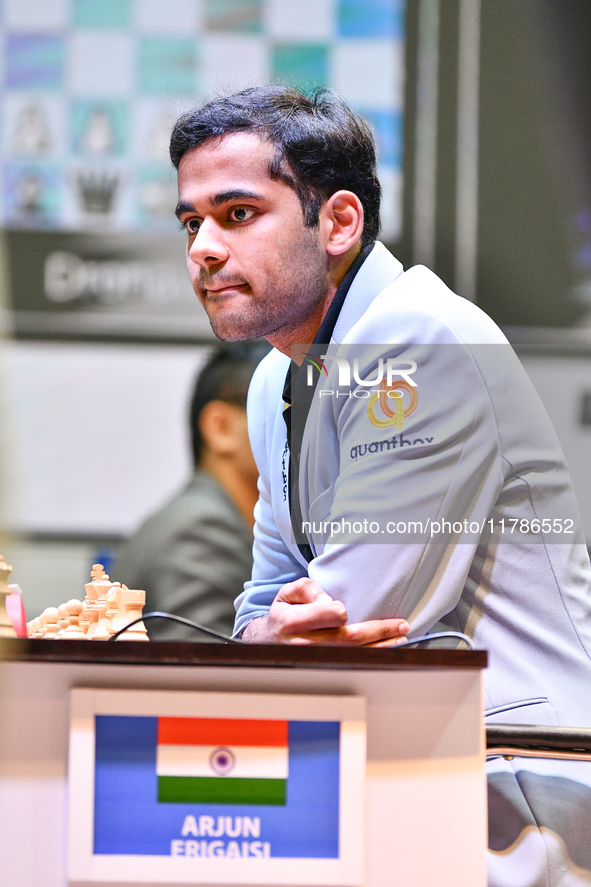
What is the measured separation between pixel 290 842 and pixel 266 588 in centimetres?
65

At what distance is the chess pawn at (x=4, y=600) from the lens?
1103 mm

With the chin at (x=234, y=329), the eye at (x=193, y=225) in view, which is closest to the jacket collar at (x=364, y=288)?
the chin at (x=234, y=329)

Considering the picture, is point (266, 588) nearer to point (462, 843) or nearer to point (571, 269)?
point (462, 843)

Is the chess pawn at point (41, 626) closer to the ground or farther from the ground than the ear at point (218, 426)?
closer to the ground

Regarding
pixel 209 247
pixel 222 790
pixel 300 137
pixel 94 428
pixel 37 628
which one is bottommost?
pixel 222 790

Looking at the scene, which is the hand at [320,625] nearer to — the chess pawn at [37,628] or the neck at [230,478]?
the chess pawn at [37,628]

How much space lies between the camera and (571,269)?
2.43 m

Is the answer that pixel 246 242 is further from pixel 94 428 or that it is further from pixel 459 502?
pixel 94 428

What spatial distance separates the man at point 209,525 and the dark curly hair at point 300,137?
3.61 ft

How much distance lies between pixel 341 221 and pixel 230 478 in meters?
1.26

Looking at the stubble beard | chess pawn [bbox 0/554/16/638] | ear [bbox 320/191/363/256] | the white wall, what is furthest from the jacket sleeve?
the white wall

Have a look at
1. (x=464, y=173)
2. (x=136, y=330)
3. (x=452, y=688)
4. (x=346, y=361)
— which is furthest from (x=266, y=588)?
(x=464, y=173)

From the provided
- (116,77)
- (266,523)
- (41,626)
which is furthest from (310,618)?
(116,77)

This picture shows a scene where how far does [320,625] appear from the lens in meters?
1.16
